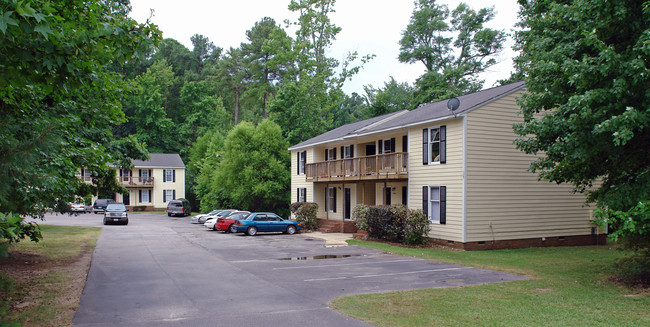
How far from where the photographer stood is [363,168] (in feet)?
86.7

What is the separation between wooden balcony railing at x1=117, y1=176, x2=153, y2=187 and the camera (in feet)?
192

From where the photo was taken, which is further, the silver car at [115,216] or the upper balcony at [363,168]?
the silver car at [115,216]

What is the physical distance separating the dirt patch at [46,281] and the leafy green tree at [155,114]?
51944 mm

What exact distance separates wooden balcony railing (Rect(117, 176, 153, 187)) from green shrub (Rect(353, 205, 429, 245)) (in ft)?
138

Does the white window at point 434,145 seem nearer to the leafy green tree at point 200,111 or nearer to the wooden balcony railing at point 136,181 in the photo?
the wooden balcony railing at point 136,181

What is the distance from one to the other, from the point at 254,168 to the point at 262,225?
10796 millimetres

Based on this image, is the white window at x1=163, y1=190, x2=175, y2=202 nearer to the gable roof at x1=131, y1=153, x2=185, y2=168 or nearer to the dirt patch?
the gable roof at x1=131, y1=153, x2=185, y2=168

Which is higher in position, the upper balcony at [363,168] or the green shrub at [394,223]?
the upper balcony at [363,168]

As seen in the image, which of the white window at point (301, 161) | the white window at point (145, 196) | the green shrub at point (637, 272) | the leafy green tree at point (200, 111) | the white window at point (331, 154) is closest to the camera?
the green shrub at point (637, 272)

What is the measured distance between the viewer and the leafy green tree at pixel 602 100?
1036 centimetres

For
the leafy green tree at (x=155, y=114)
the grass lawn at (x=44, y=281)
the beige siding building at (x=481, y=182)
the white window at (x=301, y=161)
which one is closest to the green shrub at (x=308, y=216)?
the white window at (x=301, y=161)

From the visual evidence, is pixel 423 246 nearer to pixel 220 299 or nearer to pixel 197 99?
pixel 220 299

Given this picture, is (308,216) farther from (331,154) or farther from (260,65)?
(260,65)

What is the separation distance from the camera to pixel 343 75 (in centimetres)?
5031
